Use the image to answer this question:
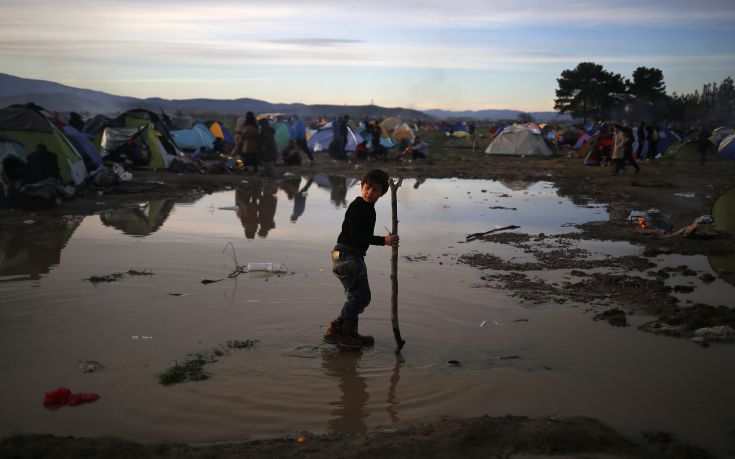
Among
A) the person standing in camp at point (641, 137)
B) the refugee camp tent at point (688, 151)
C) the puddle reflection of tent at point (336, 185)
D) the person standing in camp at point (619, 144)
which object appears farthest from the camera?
the refugee camp tent at point (688, 151)

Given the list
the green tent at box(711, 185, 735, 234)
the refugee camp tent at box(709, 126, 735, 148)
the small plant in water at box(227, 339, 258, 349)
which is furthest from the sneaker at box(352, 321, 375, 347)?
the refugee camp tent at box(709, 126, 735, 148)

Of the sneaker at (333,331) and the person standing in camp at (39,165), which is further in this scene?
the person standing in camp at (39,165)

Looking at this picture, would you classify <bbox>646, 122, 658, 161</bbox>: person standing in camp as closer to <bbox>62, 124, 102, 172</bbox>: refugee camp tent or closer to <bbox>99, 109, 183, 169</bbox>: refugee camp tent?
<bbox>99, 109, 183, 169</bbox>: refugee camp tent

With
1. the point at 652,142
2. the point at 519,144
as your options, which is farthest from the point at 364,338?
the point at 519,144

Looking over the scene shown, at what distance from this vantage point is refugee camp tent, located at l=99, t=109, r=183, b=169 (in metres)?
22.8

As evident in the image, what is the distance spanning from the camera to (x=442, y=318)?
752 cm

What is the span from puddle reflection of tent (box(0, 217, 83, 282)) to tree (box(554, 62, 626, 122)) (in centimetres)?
6926

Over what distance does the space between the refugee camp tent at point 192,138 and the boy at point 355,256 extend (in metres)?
24.7

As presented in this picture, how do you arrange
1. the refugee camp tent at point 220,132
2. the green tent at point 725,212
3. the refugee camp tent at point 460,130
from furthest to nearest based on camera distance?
the refugee camp tent at point 460,130, the refugee camp tent at point 220,132, the green tent at point 725,212

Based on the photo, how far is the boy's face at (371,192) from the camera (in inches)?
247

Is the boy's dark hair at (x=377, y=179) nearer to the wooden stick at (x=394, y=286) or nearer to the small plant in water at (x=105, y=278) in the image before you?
the wooden stick at (x=394, y=286)

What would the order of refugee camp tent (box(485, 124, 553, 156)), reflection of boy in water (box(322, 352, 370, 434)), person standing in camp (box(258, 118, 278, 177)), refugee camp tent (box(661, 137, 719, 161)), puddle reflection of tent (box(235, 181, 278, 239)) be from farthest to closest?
refugee camp tent (box(485, 124, 553, 156)), refugee camp tent (box(661, 137, 719, 161)), person standing in camp (box(258, 118, 278, 177)), puddle reflection of tent (box(235, 181, 278, 239)), reflection of boy in water (box(322, 352, 370, 434))

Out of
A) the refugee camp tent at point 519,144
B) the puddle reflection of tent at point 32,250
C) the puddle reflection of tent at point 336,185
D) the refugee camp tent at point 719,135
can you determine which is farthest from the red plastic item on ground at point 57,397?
the refugee camp tent at point 719,135

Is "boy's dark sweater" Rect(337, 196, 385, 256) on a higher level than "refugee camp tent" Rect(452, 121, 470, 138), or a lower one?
lower
